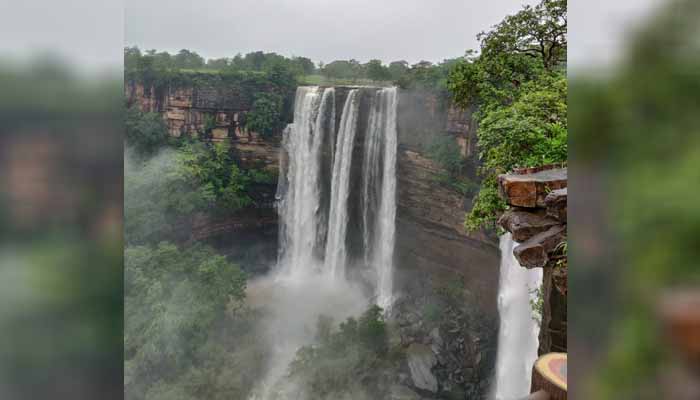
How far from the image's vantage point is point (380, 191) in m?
6.44

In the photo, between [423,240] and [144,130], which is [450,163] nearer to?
[423,240]

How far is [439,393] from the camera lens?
5520 mm

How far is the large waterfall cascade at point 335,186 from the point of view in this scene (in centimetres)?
623

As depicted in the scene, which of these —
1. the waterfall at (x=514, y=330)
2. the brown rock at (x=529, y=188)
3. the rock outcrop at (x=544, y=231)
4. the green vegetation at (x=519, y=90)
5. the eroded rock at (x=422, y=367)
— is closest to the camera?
the rock outcrop at (x=544, y=231)

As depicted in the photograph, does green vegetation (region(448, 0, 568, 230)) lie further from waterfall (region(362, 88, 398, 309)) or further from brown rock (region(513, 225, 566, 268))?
waterfall (region(362, 88, 398, 309))

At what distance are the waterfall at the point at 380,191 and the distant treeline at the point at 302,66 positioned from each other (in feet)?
1.51

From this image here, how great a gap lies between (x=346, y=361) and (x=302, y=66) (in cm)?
312

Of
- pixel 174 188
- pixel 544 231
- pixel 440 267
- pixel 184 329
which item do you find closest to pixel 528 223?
pixel 544 231

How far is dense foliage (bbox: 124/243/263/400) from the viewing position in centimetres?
522

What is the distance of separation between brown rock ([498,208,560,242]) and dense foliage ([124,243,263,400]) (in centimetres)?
361

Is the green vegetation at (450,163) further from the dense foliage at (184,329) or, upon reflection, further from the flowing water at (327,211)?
the dense foliage at (184,329)

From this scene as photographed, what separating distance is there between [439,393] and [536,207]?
331 centimetres

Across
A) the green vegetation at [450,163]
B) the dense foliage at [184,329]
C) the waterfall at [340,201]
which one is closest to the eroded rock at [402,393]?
the dense foliage at [184,329]

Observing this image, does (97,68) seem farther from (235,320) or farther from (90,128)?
(235,320)
